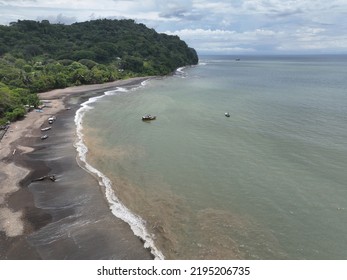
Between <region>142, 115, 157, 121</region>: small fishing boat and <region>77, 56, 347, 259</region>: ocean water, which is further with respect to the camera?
<region>142, 115, 157, 121</region>: small fishing boat

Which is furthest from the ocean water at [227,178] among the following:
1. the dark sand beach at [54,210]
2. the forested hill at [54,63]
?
the forested hill at [54,63]

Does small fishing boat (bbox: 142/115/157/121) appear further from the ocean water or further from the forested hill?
the forested hill

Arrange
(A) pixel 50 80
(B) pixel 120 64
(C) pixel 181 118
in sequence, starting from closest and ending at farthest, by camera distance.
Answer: (C) pixel 181 118 < (A) pixel 50 80 < (B) pixel 120 64

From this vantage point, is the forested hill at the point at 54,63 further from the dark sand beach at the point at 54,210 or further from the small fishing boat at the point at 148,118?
the small fishing boat at the point at 148,118

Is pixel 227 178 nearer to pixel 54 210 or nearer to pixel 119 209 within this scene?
pixel 119 209

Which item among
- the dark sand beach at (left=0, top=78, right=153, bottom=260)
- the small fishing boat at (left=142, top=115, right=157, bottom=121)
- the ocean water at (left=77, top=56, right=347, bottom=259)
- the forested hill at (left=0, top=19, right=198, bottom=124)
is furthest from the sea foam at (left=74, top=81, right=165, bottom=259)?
the forested hill at (left=0, top=19, right=198, bottom=124)

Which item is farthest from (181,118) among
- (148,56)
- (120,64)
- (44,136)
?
(148,56)
